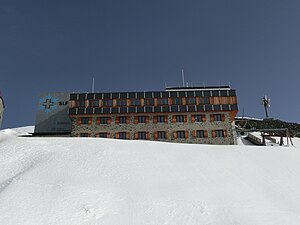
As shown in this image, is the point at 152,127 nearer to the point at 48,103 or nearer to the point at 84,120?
the point at 84,120

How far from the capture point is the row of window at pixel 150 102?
42.8m

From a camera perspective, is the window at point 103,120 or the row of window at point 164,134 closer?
the row of window at point 164,134

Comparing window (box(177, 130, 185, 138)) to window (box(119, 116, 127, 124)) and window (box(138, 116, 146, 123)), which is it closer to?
window (box(138, 116, 146, 123))

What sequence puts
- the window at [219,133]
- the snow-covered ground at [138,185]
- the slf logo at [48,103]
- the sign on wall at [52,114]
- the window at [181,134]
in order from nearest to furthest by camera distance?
the snow-covered ground at [138,185] → the window at [219,133] → the window at [181,134] → the sign on wall at [52,114] → the slf logo at [48,103]

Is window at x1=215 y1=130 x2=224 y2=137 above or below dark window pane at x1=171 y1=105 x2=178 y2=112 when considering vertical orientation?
below

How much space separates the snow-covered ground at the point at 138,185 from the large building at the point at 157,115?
735 inches

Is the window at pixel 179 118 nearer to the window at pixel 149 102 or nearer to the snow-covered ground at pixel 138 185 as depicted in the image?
the window at pixel 149 102

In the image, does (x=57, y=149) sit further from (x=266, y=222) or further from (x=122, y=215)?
(x=266, y=222)

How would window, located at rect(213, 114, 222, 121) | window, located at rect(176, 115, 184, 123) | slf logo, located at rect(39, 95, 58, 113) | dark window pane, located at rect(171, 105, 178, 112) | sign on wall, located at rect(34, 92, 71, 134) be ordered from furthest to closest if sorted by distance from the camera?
slf logo, located at rect(39, 95, 58, 113)
sign on wall, located at rect(34, 92, 71, 134)
dark window pane, located at rect(171, 105, 178, 112)
window, located at rect(176, 115, 184, 123)
window, located at rect(213, 114, 222, 121)

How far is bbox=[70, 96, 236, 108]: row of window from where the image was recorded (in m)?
42.8

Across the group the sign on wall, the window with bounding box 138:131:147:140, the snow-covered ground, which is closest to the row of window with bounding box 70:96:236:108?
the window with bounding box 138:131:147:140

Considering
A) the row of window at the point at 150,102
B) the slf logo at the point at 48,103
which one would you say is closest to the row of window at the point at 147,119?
the row of window at the point at 150,102

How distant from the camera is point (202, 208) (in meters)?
11.9

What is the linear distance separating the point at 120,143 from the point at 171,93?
22.2 metres
